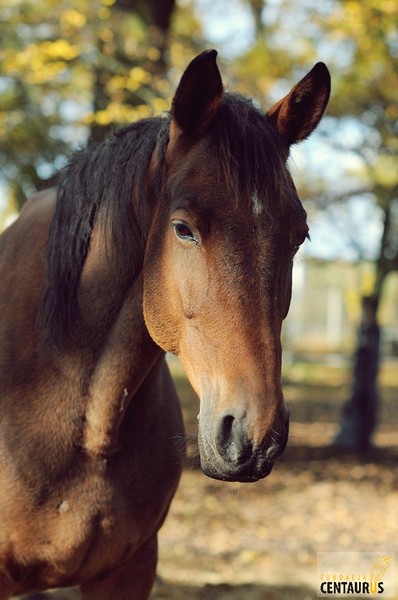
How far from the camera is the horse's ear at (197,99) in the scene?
7.26 feet

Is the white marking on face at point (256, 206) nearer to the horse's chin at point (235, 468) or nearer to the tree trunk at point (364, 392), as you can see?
the horse's chin at point (235, 468)

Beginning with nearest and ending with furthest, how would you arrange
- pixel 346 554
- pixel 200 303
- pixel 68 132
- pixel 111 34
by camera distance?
pixel 200 303, pixel 346 554, pixel 111 34, pixel 68 132

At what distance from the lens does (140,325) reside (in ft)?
8.18

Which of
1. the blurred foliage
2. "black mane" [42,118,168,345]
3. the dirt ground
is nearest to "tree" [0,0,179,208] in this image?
the blurred foliage

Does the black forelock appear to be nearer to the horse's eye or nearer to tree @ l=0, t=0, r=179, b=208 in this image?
the horse's eye

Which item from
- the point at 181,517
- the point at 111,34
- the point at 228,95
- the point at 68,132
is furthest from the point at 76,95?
the point at 228,95

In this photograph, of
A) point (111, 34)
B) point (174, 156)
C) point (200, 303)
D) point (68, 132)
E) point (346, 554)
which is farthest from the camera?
point (68, 132)

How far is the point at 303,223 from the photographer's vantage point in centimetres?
221

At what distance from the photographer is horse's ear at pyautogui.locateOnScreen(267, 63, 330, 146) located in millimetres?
2414

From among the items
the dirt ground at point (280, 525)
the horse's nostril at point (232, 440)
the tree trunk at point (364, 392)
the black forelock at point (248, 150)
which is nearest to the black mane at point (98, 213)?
the black forelock at point (248, 150)

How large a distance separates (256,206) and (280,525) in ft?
18.3

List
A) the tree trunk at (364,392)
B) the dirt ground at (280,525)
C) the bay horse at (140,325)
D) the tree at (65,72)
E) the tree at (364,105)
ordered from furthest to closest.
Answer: the tree trunk at (364,392) → the tree at (364,105) → the tree at (65,72) → the dirt ground at (280,525) → the bay horse at (140,325)

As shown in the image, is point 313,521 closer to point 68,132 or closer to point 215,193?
point 68,132

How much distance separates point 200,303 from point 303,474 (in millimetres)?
6717
